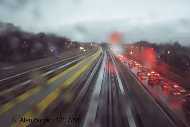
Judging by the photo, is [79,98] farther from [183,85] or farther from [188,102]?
[183,85]

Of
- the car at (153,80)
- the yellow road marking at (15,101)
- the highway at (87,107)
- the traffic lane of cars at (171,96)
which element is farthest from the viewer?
the car at (153,80)

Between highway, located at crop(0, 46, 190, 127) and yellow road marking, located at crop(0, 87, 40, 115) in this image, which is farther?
yellow road marking, located at crop(0, 87, 40, 115)

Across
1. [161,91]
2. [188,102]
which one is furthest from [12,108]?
[161,91]

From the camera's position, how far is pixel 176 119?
772 inches

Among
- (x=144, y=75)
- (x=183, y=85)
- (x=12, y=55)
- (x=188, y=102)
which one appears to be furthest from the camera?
(x=12, y=55)

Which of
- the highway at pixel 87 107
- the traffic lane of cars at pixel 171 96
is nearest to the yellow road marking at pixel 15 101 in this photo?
Result: the highway at pixel 87 107

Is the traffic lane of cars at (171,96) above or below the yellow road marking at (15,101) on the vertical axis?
below

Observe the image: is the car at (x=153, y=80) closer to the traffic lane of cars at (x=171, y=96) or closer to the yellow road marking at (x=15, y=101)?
the traffic lane of cars at (x=171, y=96)

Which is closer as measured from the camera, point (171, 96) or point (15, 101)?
point (15, 101)

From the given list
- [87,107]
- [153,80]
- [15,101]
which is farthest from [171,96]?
[15,101]

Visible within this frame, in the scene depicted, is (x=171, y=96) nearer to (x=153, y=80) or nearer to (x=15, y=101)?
(x=153, y=80)

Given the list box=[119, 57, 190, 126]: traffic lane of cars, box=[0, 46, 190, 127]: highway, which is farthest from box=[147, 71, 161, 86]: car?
box=[0, 46, 190, 127]: highway

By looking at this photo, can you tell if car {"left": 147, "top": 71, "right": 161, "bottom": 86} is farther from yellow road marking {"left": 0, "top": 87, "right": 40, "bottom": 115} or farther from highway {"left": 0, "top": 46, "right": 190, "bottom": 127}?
yellow road marking {"left": 0, "top": 87, "right": 40, "bottom": 115}

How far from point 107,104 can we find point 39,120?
750 cm
